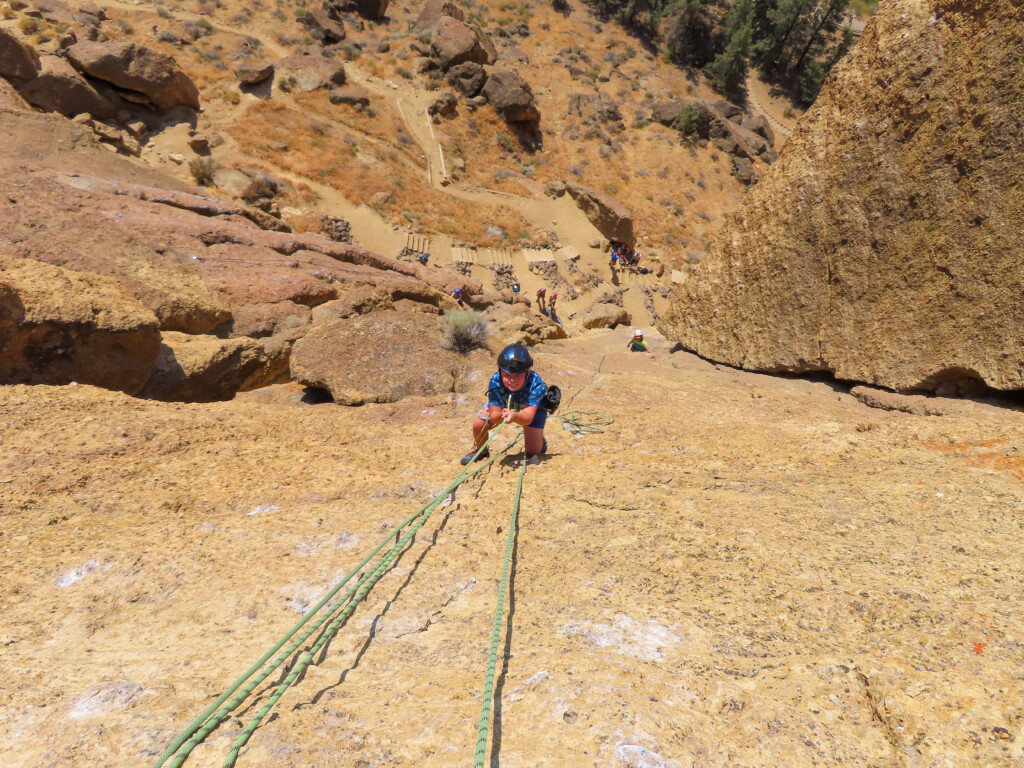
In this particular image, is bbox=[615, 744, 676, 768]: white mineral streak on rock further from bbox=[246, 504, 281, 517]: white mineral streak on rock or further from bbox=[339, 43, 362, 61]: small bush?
bbox=[339, 43, 362, 61]: small bush

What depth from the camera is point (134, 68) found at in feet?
66.2

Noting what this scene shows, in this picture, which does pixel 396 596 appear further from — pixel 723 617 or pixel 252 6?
pixel 252 6

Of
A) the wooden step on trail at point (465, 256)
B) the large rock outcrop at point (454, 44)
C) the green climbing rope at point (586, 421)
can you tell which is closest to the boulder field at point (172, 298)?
the green climbing rope at point (586, 421)

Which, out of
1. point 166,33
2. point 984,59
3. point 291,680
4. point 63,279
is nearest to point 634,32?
point 166,33

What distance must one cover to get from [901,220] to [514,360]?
6012mm

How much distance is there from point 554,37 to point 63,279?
153 feet

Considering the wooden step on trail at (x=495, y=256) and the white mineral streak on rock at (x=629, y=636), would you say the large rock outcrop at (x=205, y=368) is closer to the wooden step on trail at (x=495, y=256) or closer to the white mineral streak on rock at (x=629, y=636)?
the white mineral streak on rock at (x=629, y=636)

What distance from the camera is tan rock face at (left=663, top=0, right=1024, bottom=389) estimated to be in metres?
5.64

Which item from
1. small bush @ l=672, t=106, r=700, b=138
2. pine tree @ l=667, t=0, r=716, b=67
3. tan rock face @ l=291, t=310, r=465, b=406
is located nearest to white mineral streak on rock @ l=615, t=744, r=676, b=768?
tan rock face @ l=291, t=310, r=465, b=406

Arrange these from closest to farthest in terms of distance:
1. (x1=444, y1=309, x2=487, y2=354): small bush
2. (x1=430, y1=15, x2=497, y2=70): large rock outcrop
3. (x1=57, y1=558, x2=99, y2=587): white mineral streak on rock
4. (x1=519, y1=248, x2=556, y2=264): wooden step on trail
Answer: (x1=57, y1=558, x2=99, y2=587): white mineral streak on rock, (x1=444, y1=309, x2=487, y2=354): small bush, (x1=519, y1=248, x2=556, y2=264): wooden step on trail, (x1=430, y1=15, x2=497, y2=70): large rock outcrop

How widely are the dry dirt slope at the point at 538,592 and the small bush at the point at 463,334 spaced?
3748 millimetres

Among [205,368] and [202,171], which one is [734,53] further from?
[205,368]

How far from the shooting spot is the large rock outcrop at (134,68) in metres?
19.5

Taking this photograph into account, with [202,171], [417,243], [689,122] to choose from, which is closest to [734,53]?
[689,122]
